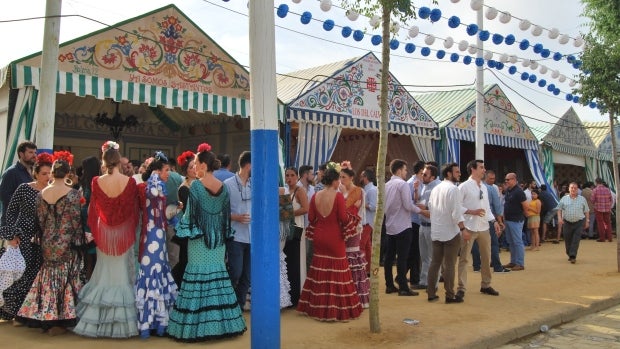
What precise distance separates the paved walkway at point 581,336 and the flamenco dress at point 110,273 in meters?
3.55

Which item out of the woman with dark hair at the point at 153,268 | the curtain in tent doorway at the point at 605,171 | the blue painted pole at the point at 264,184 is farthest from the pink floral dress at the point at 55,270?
the curtain in tent doorway at the point at 605,171

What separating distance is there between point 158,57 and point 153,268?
478 cm

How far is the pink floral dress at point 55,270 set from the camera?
15.7 feet

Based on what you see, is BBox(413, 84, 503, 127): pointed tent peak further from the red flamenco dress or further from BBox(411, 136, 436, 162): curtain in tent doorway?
the red flamenco dress

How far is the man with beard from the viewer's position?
5.43 metres

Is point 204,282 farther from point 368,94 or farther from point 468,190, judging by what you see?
point 368,94

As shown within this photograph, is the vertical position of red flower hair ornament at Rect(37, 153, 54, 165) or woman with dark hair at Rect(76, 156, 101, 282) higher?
red flower hair ornament at Rect(37, 153, 54, 165)

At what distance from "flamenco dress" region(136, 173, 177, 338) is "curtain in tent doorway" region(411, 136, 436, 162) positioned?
9.06 meters

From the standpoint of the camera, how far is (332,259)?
5727 millimetres

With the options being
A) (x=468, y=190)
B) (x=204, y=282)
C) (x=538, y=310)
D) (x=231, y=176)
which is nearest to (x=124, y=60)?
(x=231, y=176)

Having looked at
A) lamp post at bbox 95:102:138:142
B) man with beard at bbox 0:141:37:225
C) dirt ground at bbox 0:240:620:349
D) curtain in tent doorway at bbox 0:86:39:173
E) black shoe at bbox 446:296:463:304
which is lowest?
dirt ground at bbox 0:240:620:349

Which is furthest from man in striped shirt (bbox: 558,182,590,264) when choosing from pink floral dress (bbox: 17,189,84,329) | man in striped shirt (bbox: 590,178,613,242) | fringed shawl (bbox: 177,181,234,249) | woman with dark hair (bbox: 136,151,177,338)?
pink floral dress (bbox: 17,189,84,329)

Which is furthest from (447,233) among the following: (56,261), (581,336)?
(56,261)

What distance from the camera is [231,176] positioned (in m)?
6.04
